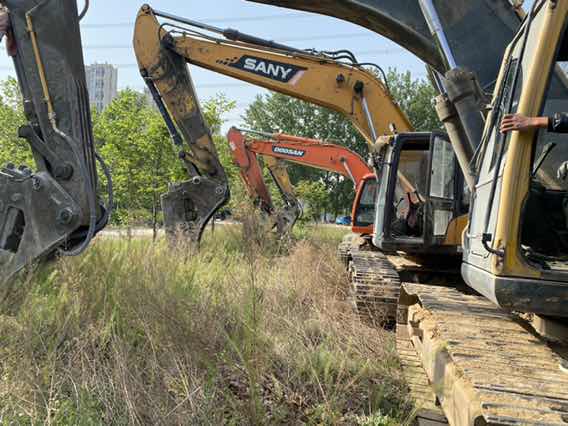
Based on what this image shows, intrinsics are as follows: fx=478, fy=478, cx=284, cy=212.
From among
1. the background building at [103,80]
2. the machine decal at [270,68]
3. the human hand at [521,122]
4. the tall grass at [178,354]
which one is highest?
the background building at [103,80]

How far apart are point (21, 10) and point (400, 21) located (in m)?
3.21

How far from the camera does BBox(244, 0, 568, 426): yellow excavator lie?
6.05ft

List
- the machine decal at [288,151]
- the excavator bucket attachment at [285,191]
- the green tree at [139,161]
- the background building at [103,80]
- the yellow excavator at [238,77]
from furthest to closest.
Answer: the background building at [103,80] < the excavator bucket attachment at [285,191] < the machine decal at [288,151] < the green tree at [139,161] < the yellow excavator at [238,77]

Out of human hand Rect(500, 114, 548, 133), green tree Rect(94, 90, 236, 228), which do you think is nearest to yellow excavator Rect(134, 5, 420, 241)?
green tree Rect(94, 90, 236, 228)

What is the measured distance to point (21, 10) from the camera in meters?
4.13

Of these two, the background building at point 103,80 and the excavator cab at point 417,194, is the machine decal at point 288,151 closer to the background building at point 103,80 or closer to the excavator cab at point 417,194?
the excavator cab at point 417,194

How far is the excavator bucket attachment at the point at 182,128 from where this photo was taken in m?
8.48

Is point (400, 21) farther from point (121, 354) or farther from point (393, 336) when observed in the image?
point (121, 354)

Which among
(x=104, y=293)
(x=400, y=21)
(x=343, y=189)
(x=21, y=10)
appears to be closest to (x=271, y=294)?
(x=104, y=293)

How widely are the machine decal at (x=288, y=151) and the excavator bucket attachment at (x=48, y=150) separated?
31.8 ft

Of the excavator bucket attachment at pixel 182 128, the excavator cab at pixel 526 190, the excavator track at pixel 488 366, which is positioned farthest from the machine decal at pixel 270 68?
the excavator track at pixel 488 366

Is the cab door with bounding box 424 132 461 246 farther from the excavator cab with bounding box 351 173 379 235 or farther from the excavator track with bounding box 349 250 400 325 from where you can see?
the excavator cab with bounding box 351 173 379 235

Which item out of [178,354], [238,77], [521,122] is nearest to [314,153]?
[238,77]

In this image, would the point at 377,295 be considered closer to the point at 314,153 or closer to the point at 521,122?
the point at 521,122
